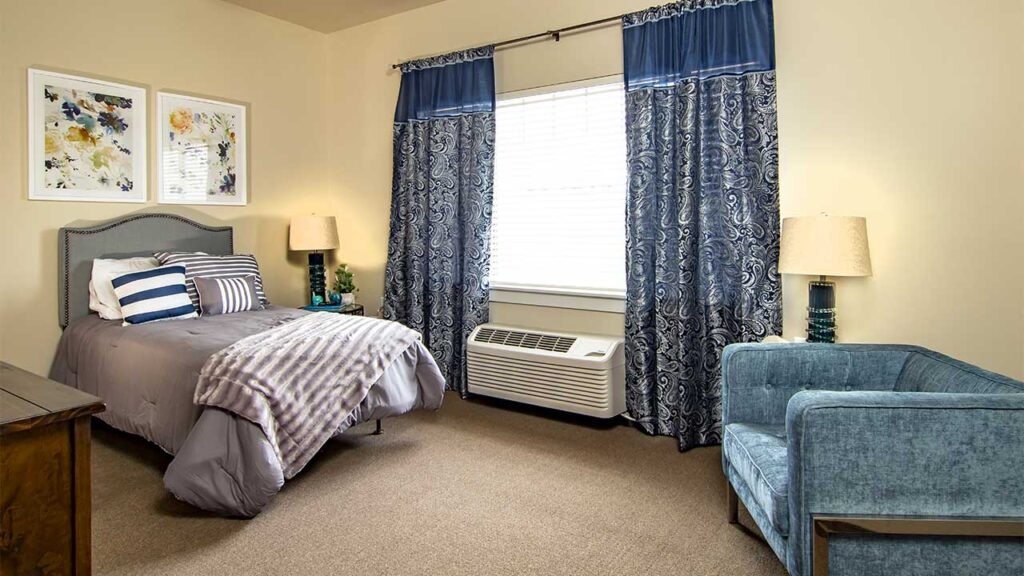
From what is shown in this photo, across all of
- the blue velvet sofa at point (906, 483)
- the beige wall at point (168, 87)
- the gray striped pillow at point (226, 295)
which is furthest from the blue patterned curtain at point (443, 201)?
the blue velvet sofa at point (906, 483)

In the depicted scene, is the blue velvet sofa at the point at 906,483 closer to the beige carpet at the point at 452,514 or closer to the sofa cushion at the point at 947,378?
the sofa cushion at the point at 947,378

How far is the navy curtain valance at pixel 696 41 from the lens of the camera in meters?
3.25

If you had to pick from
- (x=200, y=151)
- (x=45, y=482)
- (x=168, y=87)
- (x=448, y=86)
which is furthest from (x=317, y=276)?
(x=45, y=482)

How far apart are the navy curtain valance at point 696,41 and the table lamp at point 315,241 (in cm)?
256

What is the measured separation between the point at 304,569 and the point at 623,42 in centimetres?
322

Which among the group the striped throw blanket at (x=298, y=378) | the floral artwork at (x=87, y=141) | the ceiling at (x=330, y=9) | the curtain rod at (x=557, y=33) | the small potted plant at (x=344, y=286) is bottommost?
the striped throw blanket at (x=298, y=378)

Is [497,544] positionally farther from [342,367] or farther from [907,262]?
[907,262]

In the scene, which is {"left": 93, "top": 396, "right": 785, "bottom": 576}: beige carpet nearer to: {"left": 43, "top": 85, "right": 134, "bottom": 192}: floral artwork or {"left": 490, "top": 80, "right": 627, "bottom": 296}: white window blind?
{"left": 490, "top": 80, "right": 627, "bottom": 296}: white window blind

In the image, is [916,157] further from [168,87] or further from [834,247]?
[168,87]

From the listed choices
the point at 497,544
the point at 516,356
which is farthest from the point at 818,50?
the point at 497,544

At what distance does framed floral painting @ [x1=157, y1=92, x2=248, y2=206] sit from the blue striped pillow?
79 centimetres

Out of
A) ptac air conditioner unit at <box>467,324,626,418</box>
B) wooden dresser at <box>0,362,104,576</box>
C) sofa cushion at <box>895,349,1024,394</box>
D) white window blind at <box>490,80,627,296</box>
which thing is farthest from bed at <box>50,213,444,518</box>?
sofa cushion at <box>895,349,1024,394</box>

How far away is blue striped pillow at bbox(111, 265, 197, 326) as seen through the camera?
3.52 meters

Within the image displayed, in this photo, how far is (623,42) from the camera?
3.68m
